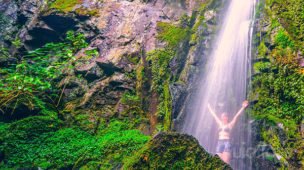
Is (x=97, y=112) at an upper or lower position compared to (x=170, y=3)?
lower

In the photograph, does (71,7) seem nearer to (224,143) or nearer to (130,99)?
(130,99)

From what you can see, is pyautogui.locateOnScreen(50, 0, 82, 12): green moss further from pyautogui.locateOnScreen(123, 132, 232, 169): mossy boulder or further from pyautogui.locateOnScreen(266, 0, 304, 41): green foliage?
pyautogui.locateOnScreen(266, 0, 304, 41): green foliage

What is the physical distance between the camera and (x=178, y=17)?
8.30 meters

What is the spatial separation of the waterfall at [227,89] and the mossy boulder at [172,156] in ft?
8.77

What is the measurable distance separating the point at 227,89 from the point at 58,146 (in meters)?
6.07

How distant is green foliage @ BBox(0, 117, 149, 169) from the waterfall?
7.38 ft

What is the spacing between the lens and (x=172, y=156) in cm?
301

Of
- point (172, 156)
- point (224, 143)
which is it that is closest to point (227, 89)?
point (224, 143)

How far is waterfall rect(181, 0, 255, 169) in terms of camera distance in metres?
5.64

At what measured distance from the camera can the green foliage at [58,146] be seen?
4469 millimetres

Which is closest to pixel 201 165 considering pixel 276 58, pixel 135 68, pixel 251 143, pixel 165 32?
pixel 251 143

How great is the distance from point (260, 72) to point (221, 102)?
167 cm

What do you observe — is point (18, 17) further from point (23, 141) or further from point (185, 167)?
point (185, 167)

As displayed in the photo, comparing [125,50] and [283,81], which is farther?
[125,50]
